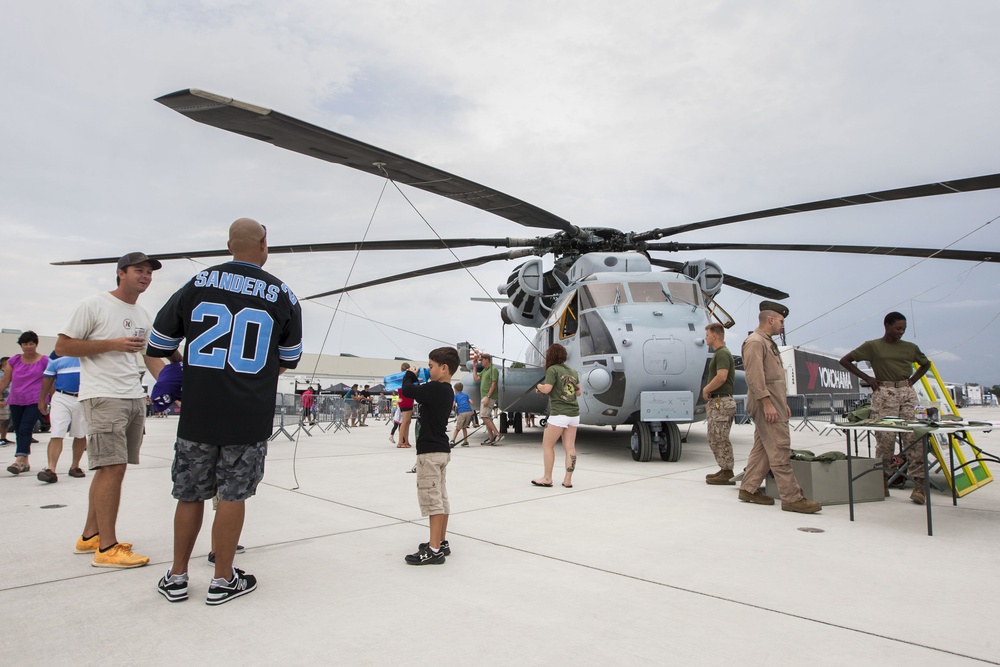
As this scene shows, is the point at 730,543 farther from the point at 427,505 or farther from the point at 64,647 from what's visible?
the point at 64,647

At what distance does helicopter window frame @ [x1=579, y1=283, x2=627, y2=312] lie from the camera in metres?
8.90

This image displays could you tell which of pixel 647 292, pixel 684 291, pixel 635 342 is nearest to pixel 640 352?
pixel 635 342

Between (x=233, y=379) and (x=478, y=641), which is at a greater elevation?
(x=233, y=379)

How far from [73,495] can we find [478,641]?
5.43 m

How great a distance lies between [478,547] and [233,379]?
1.98 m

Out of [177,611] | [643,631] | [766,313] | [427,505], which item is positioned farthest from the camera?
[766,313]

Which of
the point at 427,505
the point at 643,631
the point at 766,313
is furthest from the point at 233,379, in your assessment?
the point at 766,313

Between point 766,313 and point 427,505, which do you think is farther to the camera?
point 766,313

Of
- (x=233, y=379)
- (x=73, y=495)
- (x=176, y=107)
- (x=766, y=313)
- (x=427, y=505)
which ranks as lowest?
(x=73, y=495)

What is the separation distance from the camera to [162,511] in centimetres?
525

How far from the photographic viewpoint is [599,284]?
9156 millimetres

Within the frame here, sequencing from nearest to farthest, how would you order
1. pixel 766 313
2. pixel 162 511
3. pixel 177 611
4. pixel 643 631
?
pixel 643 631, pixel 177 611, pixel 162 511, pixel 766 313

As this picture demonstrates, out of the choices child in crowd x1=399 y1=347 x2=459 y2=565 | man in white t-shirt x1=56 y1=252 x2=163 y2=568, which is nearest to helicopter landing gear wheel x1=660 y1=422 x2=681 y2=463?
child in crowd x1=399 y1=347 x2=459 y2=565

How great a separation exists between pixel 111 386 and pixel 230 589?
5.38 ft
